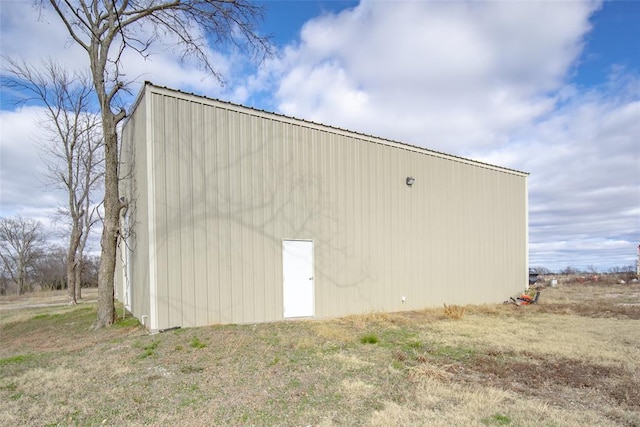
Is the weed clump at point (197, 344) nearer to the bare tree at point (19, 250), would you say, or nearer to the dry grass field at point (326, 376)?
the dry grass field at point (326, 376)

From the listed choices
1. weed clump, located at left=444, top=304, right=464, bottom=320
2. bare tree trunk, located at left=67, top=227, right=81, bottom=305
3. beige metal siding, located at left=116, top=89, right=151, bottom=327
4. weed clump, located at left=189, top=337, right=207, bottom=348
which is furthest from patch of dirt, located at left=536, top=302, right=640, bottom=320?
bare tree trunk, located at left=67, top=227, right=81, bottom=305

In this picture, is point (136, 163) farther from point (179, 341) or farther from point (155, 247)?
point (179, 341)

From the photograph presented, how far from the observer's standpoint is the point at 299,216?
1029cm

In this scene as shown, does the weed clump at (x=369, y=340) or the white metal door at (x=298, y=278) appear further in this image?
the white metal door at (x=298, y=278)

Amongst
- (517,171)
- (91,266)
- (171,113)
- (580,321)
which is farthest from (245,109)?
(91,266)

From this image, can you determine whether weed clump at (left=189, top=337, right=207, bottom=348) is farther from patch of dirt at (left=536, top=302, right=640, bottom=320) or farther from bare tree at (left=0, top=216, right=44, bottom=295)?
bare tree at (left=0, top=216, right=44, bottom=295)

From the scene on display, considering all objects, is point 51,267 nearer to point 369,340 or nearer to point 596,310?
point 369,340

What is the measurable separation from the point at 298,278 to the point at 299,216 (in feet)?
4.98

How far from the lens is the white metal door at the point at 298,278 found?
9914mm

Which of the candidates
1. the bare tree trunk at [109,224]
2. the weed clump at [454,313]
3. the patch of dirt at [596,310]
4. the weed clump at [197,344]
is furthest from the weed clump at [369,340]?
the patch of dirt at [596,310]

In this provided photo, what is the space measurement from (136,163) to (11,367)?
200 inches

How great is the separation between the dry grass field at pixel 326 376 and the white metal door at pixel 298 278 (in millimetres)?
834

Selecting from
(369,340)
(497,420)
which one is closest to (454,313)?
(369,340)

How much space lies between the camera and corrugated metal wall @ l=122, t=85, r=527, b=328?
8.51 m
